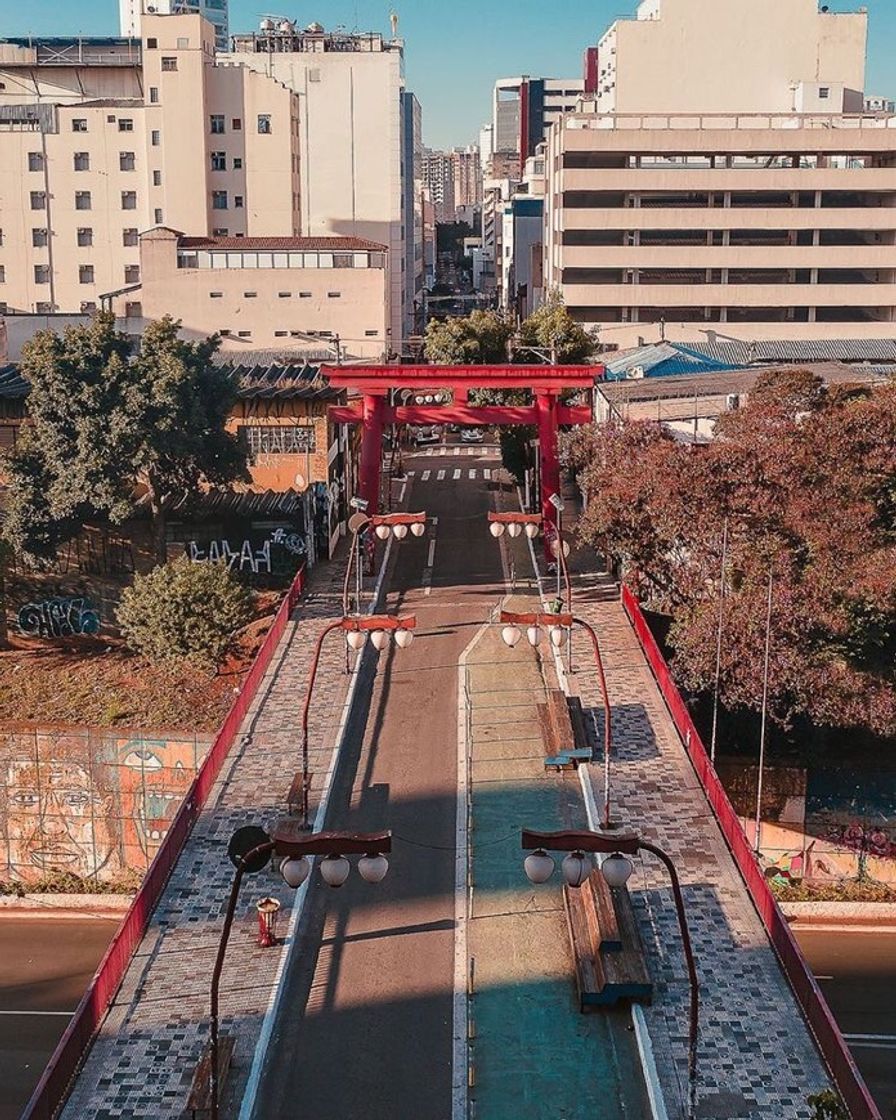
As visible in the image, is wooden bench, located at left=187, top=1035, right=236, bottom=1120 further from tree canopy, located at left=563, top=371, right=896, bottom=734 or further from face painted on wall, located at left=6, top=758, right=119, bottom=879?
tree canopy, located at left=563, top=371, right=896, bottom=734

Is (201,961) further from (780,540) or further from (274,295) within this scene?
(274,295)

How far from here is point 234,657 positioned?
32500 millimetres

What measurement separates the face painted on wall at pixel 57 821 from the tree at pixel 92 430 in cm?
797

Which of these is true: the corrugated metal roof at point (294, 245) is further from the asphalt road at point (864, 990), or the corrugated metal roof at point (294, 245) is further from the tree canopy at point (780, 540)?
the asphalt road at point (864, 990)

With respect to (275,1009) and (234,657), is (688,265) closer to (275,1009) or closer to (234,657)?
(234,657)

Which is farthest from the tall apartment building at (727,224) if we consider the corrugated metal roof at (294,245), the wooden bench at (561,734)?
the wooden bench at (561,734)

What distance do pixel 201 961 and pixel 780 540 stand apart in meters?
15.4

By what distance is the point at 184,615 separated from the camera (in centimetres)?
3120

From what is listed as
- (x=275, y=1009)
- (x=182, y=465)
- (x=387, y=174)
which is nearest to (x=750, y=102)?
(x=387, y=174)

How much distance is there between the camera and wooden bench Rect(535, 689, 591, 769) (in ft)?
74.4

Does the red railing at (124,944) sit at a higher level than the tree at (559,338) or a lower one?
lower

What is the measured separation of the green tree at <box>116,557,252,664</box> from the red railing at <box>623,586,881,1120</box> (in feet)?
36.0

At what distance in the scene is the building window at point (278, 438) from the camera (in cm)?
3834

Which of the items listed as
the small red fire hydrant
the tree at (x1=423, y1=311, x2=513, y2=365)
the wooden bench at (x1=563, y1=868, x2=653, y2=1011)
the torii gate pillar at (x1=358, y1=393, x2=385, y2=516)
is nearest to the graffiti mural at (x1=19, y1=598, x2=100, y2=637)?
the torii gate pillar at (x1=358, y1=393, x2=385, y2=516)
